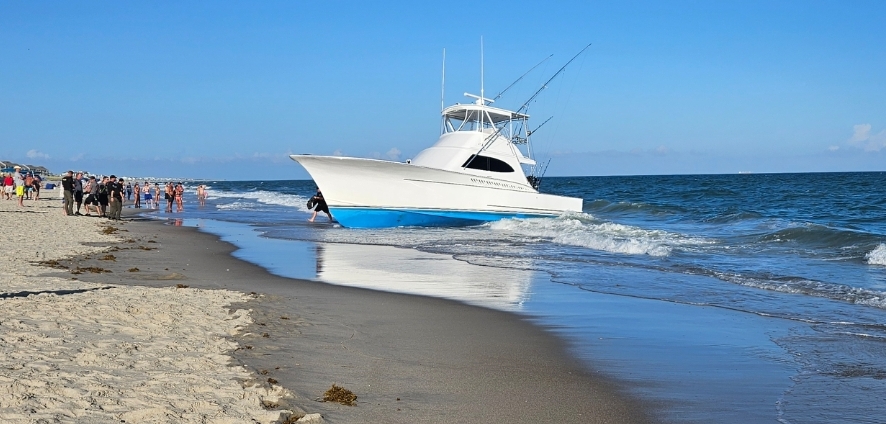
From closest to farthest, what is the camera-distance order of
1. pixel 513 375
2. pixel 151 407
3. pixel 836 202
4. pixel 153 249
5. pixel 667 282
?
pixel 151 407
pixel 513 375
pixel 667 282
pixel 153 249
pixel 836 202

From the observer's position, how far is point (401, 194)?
24000 mm

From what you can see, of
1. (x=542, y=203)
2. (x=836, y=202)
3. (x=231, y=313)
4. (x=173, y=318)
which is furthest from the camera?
(x=836, y=202)

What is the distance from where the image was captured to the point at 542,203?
2633cm

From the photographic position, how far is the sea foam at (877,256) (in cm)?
1539

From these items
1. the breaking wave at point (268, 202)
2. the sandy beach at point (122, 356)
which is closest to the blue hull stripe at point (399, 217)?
the sandy beach at point (122, 356)

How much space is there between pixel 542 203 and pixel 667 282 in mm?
13653

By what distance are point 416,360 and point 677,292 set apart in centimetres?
604

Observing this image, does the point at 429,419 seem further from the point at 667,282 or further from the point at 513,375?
the point at 667,282

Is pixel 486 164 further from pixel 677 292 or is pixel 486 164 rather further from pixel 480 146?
pixel 677 292

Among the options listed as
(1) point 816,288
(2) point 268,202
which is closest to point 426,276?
(1) point 816,288

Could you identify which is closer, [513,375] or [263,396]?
[263,396]

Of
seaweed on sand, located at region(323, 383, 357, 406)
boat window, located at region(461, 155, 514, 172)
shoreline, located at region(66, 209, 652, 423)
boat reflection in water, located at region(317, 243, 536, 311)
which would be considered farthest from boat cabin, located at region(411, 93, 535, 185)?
seaweed on sand, located at region(323, 383, 357, 406)

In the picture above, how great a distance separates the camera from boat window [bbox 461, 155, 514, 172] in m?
25.1

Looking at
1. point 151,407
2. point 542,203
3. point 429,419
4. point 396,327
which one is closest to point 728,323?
point 396,327
